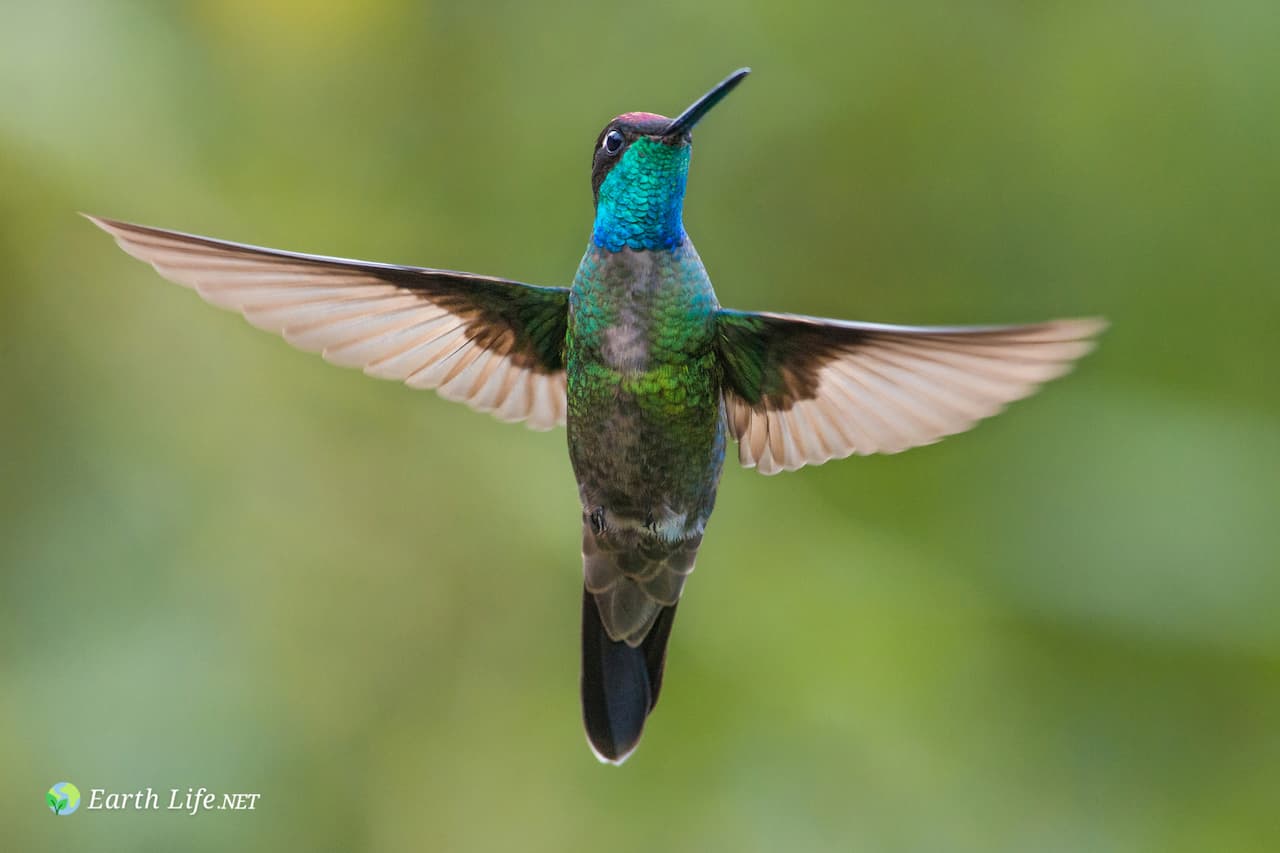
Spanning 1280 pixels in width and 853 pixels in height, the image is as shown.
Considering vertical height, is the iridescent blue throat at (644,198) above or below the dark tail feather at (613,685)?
above

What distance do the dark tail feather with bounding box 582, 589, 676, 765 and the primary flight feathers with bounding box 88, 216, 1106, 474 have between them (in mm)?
324

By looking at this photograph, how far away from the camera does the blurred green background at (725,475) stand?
8.70ft

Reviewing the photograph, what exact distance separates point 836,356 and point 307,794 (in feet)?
5.91

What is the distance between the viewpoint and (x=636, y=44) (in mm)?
3117

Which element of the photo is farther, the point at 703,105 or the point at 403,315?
the point at 403,315

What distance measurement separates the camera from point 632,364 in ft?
4.99

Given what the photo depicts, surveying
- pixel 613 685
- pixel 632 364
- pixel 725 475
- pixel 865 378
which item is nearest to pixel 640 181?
pixel 632 364

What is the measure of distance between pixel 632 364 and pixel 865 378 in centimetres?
29

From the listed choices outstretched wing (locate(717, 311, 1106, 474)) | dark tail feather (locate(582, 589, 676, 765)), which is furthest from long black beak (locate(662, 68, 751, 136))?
dark tail feather (locate(582, 589, 676, 765))

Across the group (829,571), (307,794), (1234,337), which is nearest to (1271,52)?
(1234,337)

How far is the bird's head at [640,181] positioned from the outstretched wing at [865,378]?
0.15 metres

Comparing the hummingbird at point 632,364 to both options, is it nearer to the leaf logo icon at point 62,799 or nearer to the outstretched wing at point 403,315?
the outstretched wing at point 403,315

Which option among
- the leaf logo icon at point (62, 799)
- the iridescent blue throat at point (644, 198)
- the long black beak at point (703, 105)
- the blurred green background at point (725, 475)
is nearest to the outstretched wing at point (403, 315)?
the iridescent blue throat at point (644, 198)

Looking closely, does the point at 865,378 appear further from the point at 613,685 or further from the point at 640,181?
the point at 613,685
